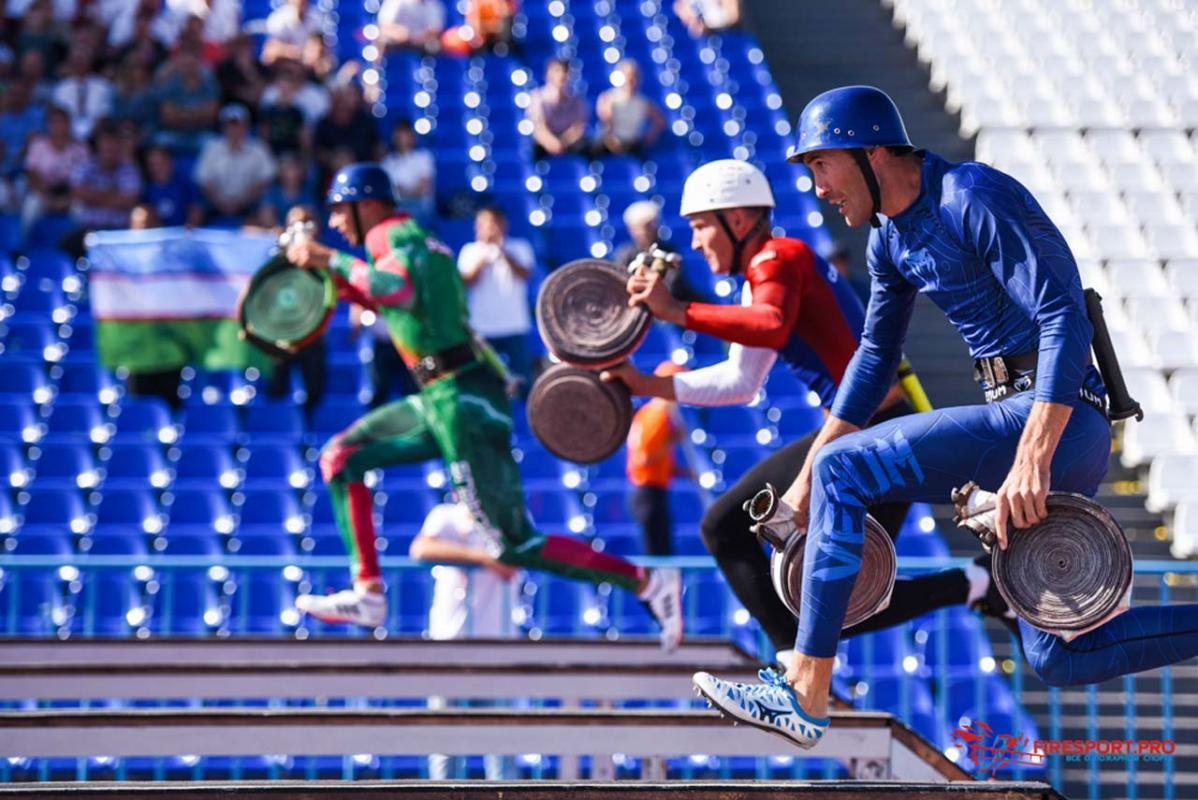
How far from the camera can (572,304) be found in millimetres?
6367

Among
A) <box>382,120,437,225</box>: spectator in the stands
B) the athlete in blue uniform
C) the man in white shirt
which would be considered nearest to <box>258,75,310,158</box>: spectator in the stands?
<box>382,120,437,225</box>: spectator in the stands

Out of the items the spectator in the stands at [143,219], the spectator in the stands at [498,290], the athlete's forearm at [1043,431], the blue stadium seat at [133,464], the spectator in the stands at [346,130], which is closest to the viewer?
the athlete's forearm at [1043,431]

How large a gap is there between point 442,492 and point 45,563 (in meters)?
3.59

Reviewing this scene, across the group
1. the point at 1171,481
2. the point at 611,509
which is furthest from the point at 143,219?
the point at 1171,481

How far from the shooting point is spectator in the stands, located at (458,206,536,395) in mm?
12219

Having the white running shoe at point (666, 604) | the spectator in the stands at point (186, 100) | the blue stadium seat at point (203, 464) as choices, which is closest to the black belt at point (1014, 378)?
the white running shoe at point (666, 604)

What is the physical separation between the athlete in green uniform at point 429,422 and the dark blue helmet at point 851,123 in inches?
125

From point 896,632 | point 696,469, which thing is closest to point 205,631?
point 696,469

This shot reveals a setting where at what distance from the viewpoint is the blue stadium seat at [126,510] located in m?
11.6

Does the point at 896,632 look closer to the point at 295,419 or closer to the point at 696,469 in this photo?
the point at 696,469

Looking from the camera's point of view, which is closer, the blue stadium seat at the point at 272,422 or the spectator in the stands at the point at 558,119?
the blue stadium seat at the point at 272,422

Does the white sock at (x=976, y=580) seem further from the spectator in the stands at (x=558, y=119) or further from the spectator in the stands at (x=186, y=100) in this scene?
the spectator in the stands at (x=186, y=100)

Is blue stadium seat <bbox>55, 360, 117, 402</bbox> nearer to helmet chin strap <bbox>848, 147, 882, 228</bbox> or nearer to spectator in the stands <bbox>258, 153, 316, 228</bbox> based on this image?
spectator in the stands <bbox>258, 153, 316, 228</bbox>

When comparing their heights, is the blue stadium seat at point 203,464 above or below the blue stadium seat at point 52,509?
above
